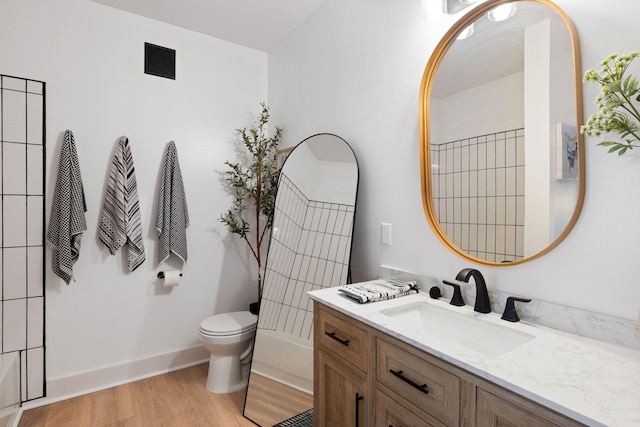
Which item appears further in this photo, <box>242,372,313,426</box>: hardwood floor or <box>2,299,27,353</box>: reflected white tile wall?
<box>2,299,27,353</box>: reflected white tile wall

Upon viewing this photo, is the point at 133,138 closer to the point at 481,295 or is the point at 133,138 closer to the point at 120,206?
the point at 120,206

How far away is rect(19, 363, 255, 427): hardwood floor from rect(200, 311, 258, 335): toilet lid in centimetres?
47

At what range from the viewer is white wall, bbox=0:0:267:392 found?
2.30 metres

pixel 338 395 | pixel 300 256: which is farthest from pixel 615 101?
pixel 300 256

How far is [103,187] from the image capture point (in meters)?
2.46

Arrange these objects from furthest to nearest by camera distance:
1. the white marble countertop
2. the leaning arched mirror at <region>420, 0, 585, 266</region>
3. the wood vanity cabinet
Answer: the leaning arched mirror at <region>420, 0, 585, 266</region> < the wood vanity cabinet < the white marble countertop

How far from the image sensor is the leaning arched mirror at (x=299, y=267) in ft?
6.66

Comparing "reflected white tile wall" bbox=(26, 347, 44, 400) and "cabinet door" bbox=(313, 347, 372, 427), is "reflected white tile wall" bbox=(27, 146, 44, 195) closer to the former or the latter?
"reflected white tile wall" bbox=(26, 347, 44, 400)

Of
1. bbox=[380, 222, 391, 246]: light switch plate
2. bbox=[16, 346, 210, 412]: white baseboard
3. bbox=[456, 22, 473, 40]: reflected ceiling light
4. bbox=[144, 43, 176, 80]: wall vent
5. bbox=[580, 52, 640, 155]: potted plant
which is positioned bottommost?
bbox=[16, 346, 210, 412]: white baseboard

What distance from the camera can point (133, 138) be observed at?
2.56 metres

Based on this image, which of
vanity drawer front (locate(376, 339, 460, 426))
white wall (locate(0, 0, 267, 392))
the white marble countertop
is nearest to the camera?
the white marble countertop

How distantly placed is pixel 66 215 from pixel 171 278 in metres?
0.83

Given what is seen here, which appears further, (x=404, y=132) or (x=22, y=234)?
(x=22, y=234)

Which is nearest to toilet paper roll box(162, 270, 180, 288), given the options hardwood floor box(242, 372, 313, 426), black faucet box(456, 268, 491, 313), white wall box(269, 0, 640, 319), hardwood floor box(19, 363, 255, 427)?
hardwood floor box(19, 363, 255, 427)
